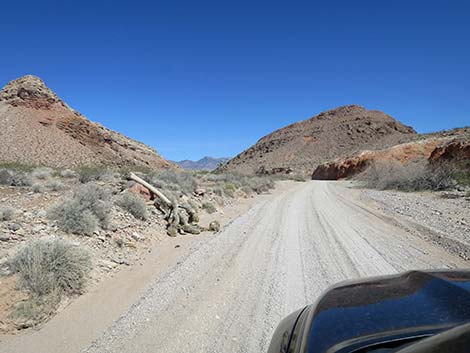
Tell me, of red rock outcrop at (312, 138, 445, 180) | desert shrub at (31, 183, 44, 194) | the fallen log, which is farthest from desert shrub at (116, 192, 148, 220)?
red rock outcrop at (312, 138, 445, 180)

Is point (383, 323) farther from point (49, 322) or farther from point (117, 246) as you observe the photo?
point (117, 246)

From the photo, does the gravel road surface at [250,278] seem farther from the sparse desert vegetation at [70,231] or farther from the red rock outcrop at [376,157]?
the red rock outcrop at [376,157]

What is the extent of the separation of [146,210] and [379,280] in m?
8.33

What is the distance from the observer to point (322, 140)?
92.5m

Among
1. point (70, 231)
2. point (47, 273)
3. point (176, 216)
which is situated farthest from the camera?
point (176, 216)

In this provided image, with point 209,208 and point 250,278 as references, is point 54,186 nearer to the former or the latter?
→ point 209,208

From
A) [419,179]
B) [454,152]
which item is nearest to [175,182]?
[419,179]

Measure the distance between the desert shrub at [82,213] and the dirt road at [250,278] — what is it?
2395 mm

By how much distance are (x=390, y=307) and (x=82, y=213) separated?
7.13 metres

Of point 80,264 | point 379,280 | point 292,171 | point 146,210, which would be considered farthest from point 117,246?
point 292,171

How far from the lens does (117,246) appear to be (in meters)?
7.30

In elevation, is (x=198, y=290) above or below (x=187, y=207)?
below

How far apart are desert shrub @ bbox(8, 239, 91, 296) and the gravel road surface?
1.24 meters

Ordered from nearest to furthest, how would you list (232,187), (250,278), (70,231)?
(250,278) < (70,231) < (232,187)
